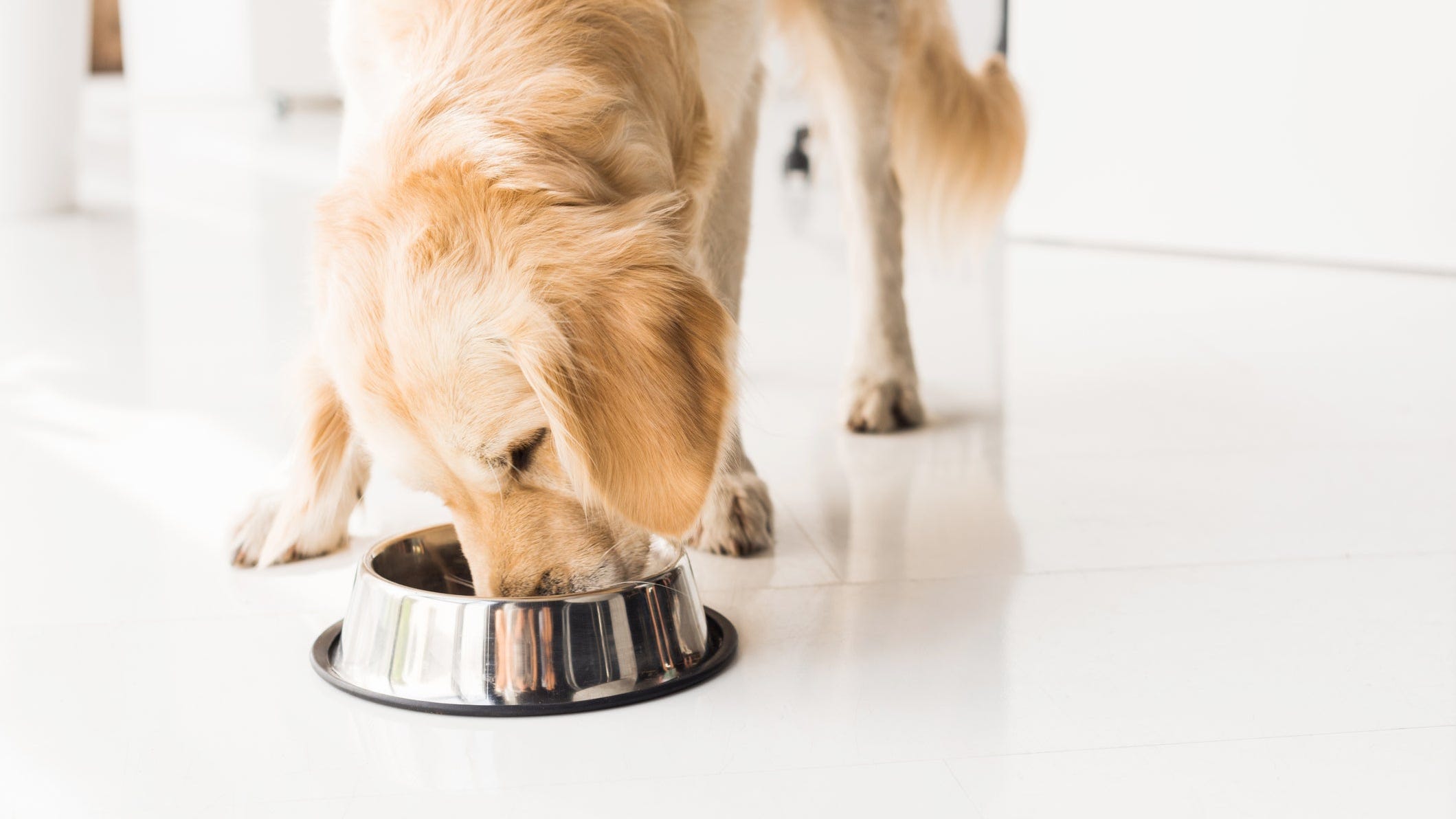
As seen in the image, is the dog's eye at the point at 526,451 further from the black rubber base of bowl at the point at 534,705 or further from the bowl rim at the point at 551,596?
the black rubber base of bowl at the point at 534,705

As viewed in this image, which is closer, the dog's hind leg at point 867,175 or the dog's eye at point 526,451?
the dog's eye at point 526,451

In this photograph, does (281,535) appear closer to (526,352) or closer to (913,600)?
(526,352)

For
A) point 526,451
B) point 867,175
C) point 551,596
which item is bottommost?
point 551,596

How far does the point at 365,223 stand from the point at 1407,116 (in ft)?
11.5

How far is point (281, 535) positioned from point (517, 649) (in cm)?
61

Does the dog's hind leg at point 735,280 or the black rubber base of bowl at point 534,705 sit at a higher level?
the dog's hind leg at point 735,280

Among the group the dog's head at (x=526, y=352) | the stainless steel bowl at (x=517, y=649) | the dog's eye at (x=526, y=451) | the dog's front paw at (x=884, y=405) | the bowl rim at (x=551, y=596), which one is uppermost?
the dog's head at (x=526, y=352)

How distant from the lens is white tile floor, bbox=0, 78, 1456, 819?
4.30ft

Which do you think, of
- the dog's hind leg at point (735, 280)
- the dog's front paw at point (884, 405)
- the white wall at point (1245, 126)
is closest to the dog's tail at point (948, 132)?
the dog's front paw at point (884, 405)

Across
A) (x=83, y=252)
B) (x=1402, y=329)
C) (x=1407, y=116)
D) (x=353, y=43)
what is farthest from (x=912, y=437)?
(x=83, y=252)

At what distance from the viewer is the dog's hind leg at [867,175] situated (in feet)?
8.76

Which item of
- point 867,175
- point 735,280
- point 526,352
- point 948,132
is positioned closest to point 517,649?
point 526,352

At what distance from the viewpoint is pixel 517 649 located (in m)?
1.44

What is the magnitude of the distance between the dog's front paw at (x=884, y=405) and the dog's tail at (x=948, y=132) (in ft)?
1.77
